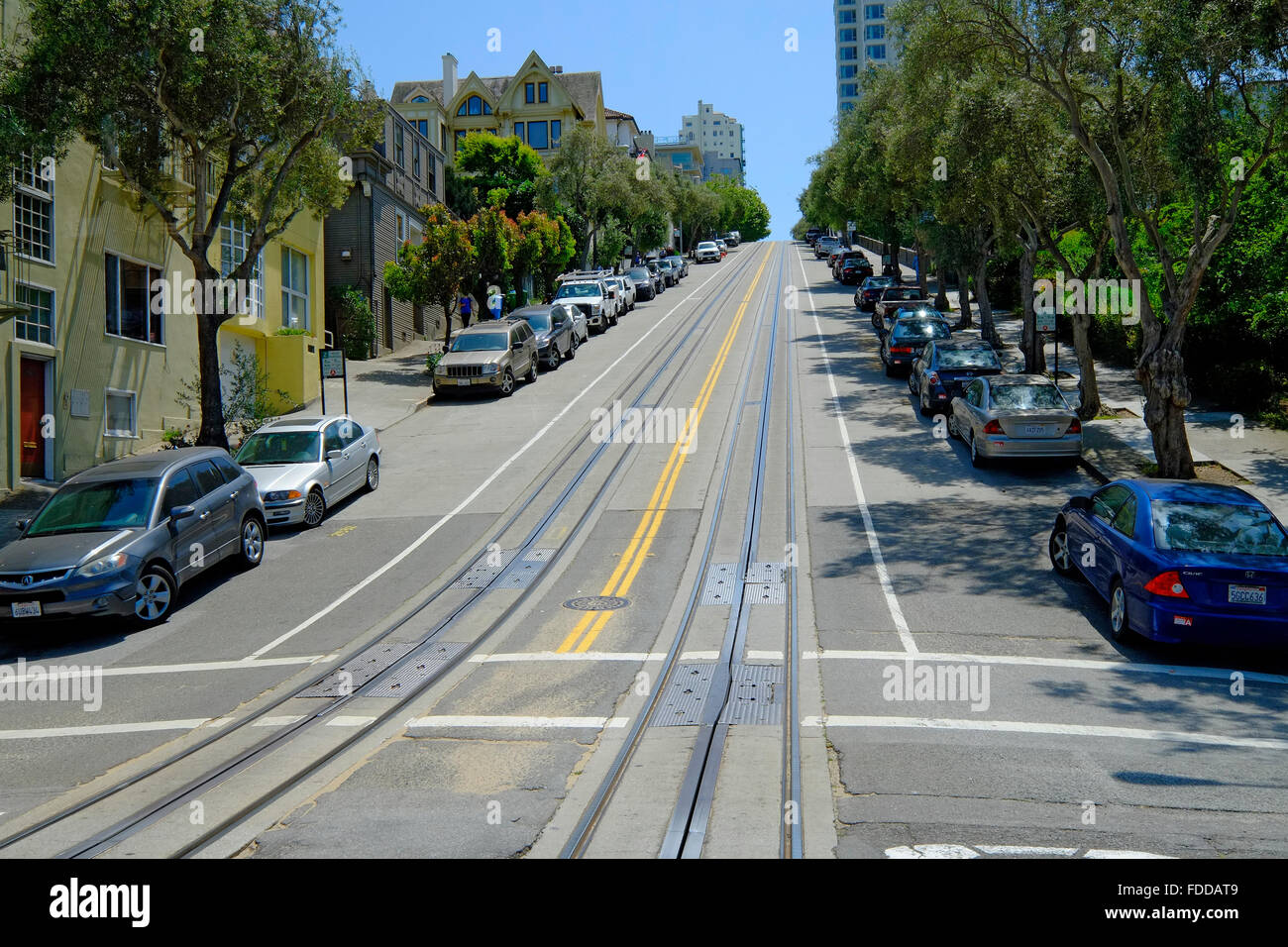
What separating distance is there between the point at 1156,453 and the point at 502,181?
47.6 meters

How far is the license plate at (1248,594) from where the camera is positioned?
33.3 ft

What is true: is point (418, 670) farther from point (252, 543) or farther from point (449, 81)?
point (449, 81)

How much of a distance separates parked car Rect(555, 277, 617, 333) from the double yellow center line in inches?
492

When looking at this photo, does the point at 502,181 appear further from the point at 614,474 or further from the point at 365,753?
the point at 365,753

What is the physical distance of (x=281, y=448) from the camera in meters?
18.4

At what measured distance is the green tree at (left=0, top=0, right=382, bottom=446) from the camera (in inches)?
681

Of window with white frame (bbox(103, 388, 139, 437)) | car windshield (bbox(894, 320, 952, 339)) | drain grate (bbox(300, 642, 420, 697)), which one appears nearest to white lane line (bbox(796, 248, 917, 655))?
car windshield (bbox(894, 320, 952, 339))

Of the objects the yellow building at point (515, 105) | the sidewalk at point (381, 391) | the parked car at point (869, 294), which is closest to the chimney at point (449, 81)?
the yellow building at point (515, 105)

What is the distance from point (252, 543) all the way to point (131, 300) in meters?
10.4

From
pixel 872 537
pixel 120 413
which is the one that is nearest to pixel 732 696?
pixel 872 537

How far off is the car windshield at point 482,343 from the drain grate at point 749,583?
55.7 feet

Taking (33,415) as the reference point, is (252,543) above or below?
below

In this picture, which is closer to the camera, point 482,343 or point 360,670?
point 360,670

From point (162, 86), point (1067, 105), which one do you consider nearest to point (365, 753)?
point (162, 86)
